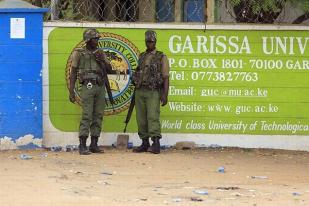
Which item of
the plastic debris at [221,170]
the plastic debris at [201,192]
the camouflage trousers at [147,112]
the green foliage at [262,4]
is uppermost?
the green foliage at [262,4]

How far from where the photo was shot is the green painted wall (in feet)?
33.4

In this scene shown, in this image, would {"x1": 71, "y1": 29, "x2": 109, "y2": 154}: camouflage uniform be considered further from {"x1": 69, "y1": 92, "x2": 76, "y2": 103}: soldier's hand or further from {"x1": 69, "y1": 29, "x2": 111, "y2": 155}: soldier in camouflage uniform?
{"x1": 69, "y1": 92, "x2": 76, "y2": 103}: soldier's hand

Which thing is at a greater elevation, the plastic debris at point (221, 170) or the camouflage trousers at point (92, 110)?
the camouflage trousers at point (92, 110)

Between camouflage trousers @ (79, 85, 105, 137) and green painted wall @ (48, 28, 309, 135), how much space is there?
59 centimetres

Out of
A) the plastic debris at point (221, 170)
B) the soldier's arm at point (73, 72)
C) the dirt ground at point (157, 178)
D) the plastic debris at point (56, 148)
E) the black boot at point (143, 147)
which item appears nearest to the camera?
the dirt ground at point (157, 178)

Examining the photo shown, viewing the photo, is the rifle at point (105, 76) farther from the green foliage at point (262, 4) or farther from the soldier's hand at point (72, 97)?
the green foliage at point (262, 4)

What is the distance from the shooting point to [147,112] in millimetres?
9711

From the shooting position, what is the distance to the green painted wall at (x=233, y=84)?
10.2m

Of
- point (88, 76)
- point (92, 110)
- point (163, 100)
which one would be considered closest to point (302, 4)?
point (163, 100)

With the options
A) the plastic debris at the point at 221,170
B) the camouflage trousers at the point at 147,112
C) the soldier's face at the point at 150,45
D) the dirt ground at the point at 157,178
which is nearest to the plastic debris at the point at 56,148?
the dirt ground at the point at 157,178

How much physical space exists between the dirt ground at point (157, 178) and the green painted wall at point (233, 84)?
16.6 inches

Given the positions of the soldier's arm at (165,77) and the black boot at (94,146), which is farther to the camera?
the black boot at (94,146)

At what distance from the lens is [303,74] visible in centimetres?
1023

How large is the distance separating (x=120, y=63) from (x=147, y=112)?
0.91 meters
